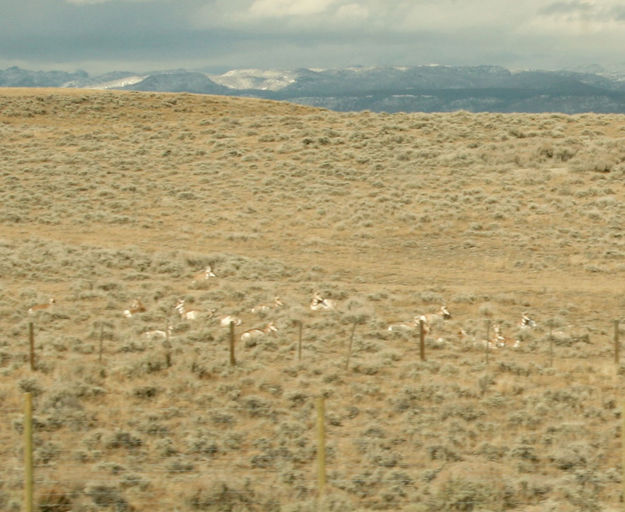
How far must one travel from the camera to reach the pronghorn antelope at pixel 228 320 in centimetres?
1721

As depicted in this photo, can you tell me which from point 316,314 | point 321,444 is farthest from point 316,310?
point 321,444

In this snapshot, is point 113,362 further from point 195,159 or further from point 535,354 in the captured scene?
point 195,159

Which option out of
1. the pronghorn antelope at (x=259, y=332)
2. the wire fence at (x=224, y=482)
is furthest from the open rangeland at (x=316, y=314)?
the pronghorn antelope at (x=259, y=332)

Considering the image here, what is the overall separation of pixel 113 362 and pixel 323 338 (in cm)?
452

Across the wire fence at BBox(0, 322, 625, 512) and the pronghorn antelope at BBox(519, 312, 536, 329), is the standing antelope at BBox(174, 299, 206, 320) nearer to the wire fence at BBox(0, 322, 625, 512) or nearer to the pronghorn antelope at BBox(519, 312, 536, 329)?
the wire fence at BBox(0, 322, 625, 512)

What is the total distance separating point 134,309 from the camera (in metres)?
18.3

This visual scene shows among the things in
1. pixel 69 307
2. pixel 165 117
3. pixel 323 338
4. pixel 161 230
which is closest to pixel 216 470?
pixel 323 338

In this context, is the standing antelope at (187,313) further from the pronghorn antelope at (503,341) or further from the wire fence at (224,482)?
the wire fence at (224,482)

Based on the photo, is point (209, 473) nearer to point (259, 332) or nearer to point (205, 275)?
point (259, 332)

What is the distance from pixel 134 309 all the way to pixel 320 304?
14.8ft

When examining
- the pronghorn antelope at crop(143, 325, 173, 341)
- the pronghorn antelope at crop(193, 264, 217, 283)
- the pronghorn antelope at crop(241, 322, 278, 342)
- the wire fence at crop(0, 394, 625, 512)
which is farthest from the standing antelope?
the wire fence at crop(0, 394, 625, 512)

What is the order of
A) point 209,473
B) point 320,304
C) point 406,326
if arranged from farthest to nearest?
1. point 320,304
2. point 406,326
3. point 209,473

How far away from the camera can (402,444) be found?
1011cm

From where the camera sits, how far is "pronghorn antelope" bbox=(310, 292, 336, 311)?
61.2ft
